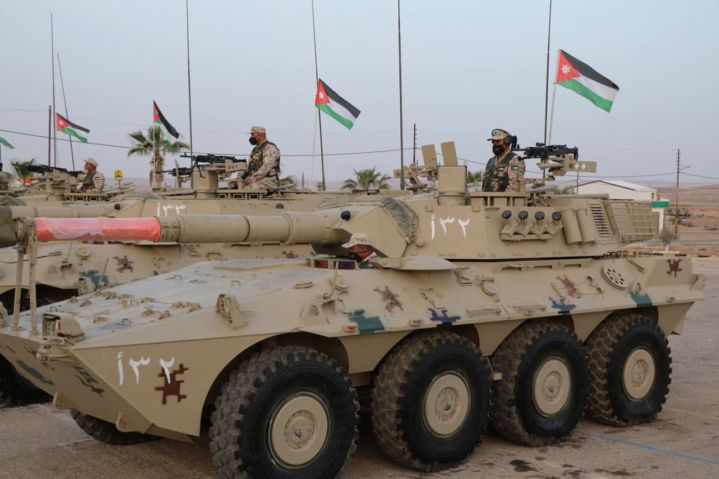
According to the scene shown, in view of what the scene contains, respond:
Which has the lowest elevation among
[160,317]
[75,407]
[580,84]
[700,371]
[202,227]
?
[700,371]

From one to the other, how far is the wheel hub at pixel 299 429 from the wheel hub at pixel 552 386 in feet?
8.51

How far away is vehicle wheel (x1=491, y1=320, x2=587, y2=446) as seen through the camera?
27.3ft

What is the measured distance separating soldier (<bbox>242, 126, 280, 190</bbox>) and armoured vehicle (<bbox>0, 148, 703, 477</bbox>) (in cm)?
408

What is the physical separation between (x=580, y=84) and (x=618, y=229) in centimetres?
441

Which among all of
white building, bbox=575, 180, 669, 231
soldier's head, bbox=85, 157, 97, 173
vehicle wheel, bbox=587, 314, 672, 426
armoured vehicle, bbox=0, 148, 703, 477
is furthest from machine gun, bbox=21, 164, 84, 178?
white building, bbox=575, 180, 669, 231

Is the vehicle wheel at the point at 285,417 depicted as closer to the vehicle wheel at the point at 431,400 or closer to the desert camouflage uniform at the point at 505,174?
the vehicle wheel at the point at 431,400

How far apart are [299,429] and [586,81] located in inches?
359

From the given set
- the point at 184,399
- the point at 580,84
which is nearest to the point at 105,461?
the point at 184,399

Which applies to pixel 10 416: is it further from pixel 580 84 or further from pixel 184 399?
pixel 580 84

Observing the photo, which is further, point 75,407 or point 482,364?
point 482,364

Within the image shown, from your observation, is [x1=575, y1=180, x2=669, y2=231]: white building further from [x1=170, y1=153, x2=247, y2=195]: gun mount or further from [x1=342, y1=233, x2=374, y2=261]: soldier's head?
[x1=342, y1=233, x2=374, y2=261]: soldier's head

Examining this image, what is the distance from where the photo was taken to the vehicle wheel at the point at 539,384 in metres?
8.31

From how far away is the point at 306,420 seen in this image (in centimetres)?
675

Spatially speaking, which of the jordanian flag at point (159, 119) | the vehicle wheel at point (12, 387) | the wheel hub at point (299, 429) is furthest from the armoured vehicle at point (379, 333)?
the jordanian flag at point (159, 119)
